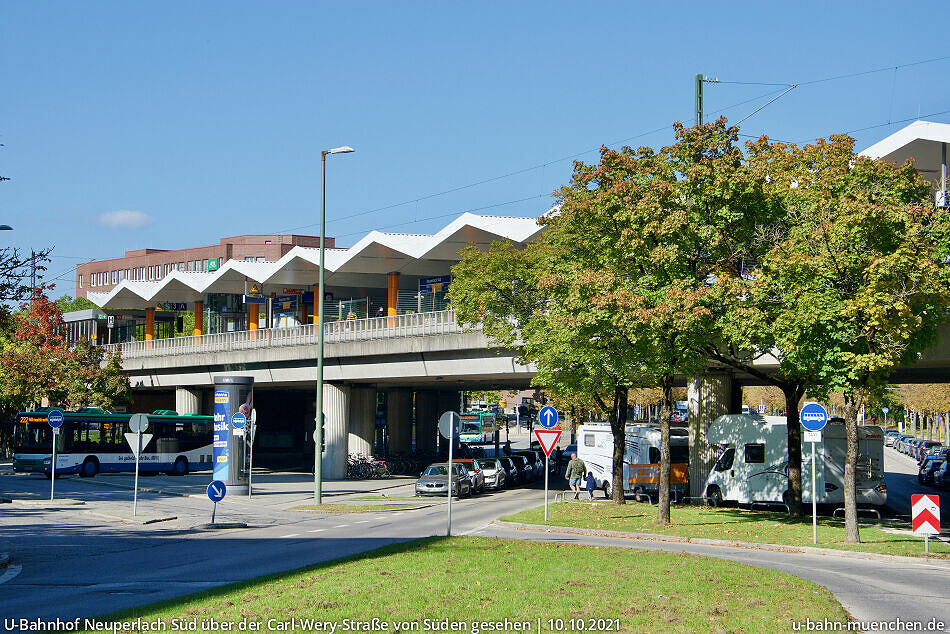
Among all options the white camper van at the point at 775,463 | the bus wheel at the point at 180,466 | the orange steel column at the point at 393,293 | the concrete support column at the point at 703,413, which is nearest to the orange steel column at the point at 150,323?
the bus wheel at the point at 180,466

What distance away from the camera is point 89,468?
4647 centimetres

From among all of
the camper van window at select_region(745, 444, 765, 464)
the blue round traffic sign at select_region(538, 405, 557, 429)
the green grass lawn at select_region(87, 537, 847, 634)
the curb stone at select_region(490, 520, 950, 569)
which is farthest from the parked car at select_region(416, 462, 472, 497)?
the green grass lawn at select_region(87, 537, 847, 634)

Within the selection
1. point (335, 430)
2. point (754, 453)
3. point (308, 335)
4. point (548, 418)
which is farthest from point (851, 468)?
point (308, 335)

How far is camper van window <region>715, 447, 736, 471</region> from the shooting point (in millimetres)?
32844

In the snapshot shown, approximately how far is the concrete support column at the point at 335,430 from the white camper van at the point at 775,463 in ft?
71.2

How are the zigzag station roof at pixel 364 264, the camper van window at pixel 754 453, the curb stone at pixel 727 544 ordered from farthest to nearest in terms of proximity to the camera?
the zigzag station roof at pixel 364 264 → the camper van window at pixel 754 453 → the curb stone at pixel 727 544

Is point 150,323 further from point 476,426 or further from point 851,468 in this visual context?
point 851,468

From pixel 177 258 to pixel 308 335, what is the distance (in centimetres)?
9024

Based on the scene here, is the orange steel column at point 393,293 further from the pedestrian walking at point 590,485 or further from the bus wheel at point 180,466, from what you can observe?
the pedestrian walking at point 590,485

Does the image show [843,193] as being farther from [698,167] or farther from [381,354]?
[381,354]

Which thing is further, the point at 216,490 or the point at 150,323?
the point at 150,323

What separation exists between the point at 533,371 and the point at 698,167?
18.1 meters

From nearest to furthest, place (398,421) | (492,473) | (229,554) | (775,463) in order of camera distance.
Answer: (229,554)
(775,463)
(492,473)
(398,421)

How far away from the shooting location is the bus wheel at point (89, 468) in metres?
46.2
